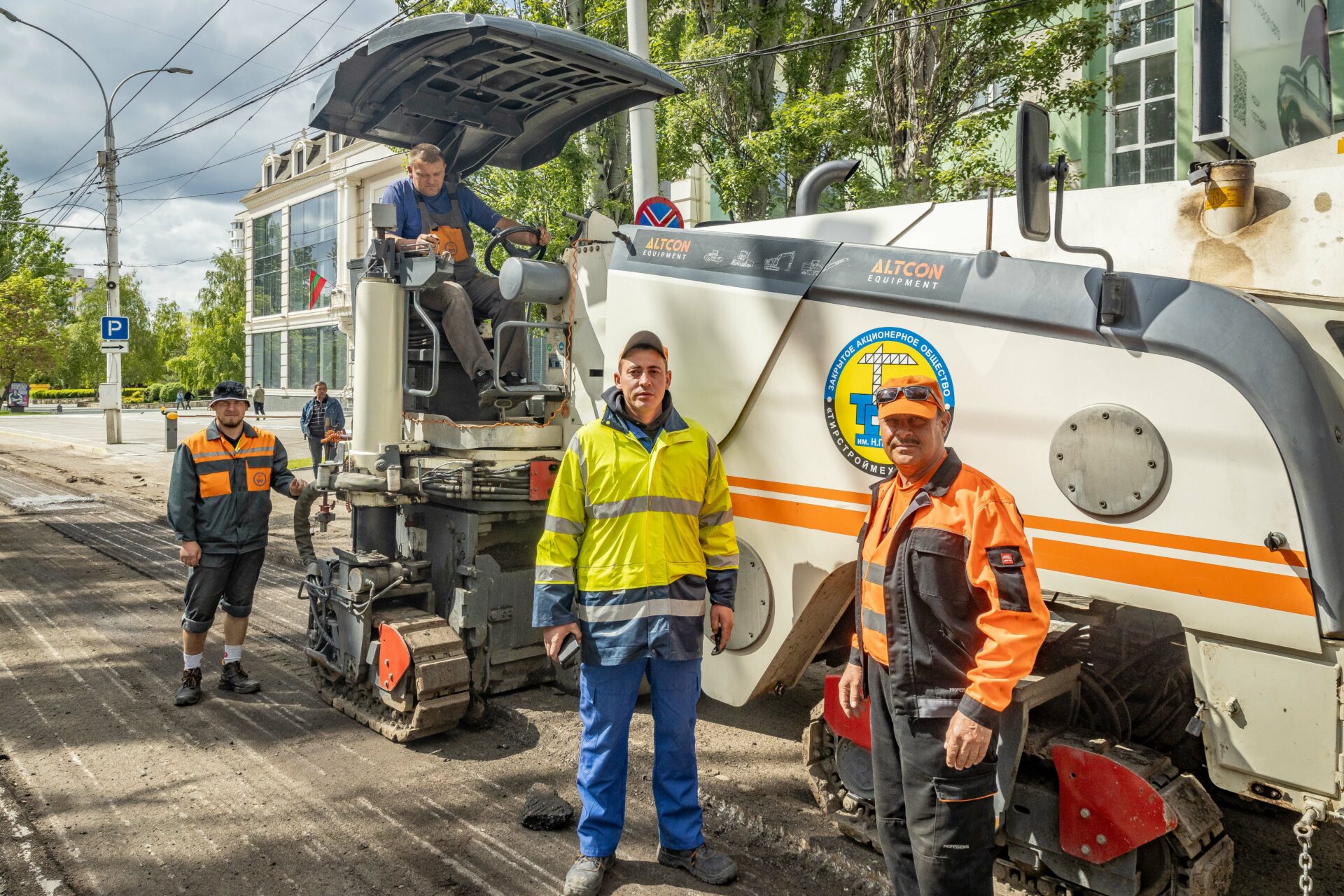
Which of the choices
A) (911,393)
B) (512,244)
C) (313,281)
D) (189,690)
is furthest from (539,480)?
(313,281)

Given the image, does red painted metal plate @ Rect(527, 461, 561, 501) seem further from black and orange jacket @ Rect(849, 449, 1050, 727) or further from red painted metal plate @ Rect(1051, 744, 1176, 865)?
red painted metal plate @ Rect(1051, 744, 1176, 865)

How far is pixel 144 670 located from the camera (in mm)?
5840

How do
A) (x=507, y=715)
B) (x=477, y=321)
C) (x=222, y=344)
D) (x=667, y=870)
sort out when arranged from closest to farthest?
1. (x=667, y=870)
2. (x=507, y=715)
3. (x=477, y=321)
4. (x=222, y=344)

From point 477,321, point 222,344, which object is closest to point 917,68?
point 477,321

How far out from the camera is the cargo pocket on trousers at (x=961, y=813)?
2.51 meters

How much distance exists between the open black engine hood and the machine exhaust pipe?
1.41 m

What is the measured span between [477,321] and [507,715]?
230cm

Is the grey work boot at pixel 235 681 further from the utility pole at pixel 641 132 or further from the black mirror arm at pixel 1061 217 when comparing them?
the utility pole at pixel 641 132

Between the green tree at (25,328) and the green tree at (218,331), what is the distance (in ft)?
35.7

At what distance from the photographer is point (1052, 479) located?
2.81 m

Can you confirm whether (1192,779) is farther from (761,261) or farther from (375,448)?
(375,448)

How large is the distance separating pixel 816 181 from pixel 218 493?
12.8 feet

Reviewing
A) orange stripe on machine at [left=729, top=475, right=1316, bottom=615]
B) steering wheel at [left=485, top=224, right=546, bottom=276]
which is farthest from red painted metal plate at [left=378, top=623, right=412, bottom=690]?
orange stripe on machine at [left=729, top=475, right=1316, bottom=615]

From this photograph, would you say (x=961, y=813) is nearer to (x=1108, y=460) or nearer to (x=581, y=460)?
(x=1108, y=460)
